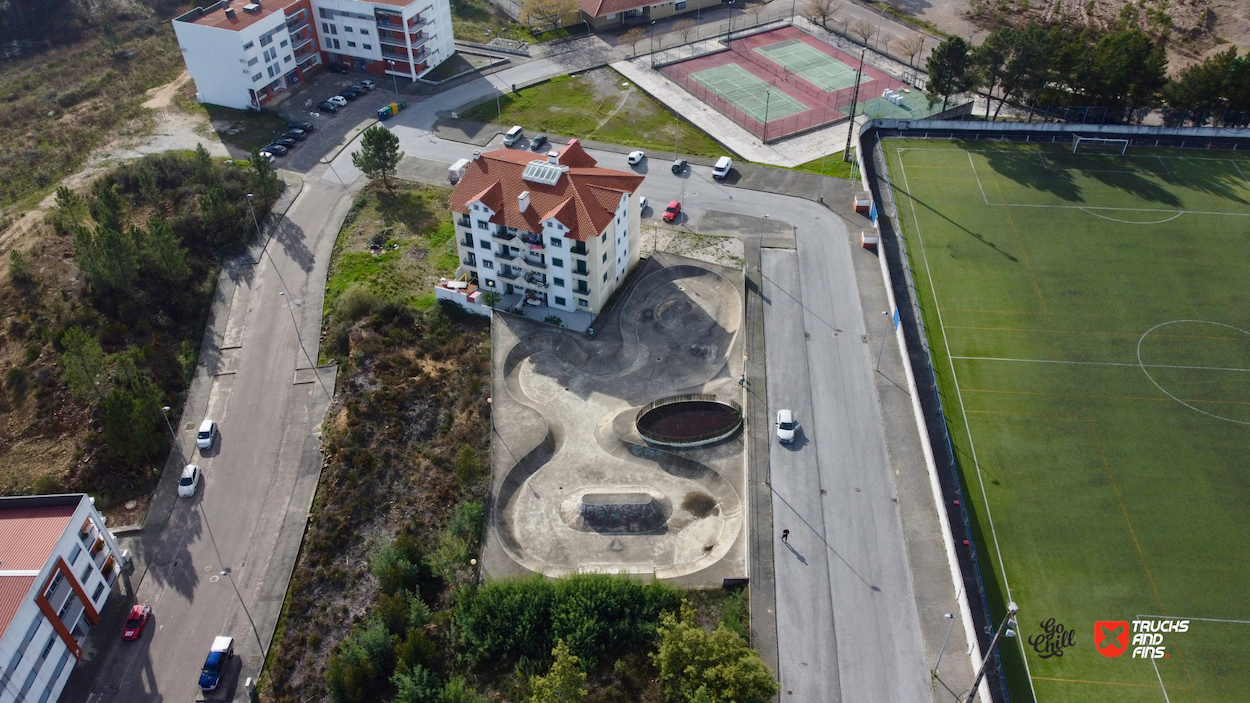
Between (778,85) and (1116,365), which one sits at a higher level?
(778,85)

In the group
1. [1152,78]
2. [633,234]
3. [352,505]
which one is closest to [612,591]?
[352,505]

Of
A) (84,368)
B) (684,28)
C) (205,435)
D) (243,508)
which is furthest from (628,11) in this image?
(243,508)

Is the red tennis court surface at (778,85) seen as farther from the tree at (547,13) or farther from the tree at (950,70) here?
the tree at (547,13)

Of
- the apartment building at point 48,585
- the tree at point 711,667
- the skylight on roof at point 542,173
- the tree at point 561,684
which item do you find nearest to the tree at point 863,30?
the skylight on roof at point 542,173

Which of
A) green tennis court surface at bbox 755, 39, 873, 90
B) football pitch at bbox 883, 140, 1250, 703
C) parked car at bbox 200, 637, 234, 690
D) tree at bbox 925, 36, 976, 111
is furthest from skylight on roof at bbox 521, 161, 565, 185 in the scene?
green tennis court surface at bbox 755, 39, 873, 90

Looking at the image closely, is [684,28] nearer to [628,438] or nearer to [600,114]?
[600,114]
